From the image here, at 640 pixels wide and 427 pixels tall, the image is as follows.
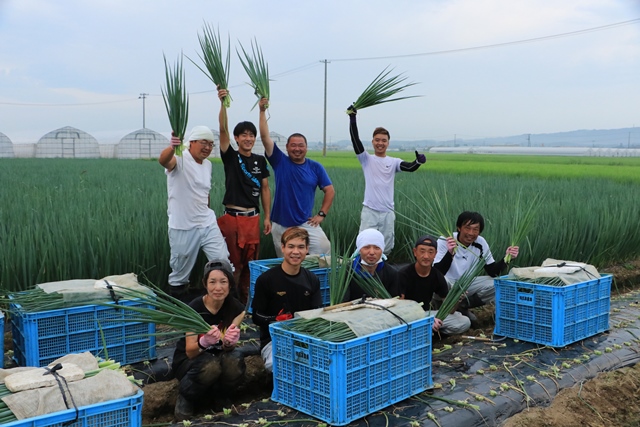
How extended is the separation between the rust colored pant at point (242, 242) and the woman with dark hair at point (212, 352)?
1.59 m

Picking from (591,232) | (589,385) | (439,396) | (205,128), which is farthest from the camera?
(591,232)

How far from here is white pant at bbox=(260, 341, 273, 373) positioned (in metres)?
3.52

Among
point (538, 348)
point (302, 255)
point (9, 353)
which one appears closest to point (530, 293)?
point (538, 348)

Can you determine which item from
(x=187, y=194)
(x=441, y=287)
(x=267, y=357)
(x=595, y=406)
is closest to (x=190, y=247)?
(x=187, y=194)

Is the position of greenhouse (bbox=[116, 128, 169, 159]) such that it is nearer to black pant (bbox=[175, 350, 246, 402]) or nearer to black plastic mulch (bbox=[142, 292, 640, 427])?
black plastic mulch (bbox=[142, 292, 640, 427])

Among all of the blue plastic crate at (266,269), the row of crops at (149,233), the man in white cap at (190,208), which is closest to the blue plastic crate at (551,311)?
the row of crops at (149,233)

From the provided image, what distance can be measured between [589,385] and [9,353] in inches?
142

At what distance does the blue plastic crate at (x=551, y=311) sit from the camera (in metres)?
4.18

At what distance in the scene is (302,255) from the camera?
3504mm

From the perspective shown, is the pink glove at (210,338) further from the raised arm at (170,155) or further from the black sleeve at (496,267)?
the black sleeve at (496,267)

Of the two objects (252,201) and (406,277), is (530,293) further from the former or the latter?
(252,201)

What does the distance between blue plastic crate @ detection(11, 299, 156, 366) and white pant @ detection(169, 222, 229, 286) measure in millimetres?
987

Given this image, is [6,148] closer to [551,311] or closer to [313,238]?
[313,238]

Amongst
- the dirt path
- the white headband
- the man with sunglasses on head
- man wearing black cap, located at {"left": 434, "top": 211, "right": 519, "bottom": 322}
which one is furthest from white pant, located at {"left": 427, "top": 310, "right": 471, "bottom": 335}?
the white headband
